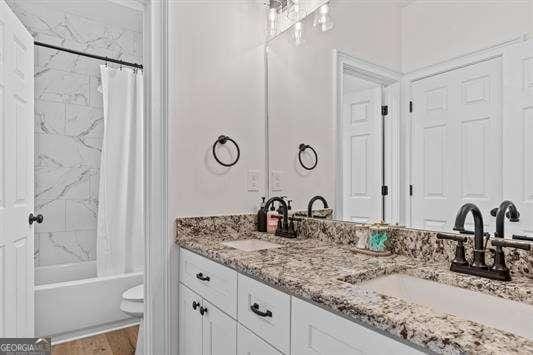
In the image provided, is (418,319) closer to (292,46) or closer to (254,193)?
(254,193)

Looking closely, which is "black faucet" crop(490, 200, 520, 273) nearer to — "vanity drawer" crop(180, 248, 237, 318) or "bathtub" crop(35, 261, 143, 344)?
"vanity drawer" crop(180, 248, 237, 318)

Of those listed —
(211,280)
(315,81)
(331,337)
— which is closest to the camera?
(331,337)

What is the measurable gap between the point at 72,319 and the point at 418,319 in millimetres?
2571

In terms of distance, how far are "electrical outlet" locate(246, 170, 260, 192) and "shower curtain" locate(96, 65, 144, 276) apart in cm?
157

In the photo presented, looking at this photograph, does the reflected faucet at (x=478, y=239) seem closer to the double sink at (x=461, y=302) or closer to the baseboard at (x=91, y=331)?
the double sink at (x=461, y=302)

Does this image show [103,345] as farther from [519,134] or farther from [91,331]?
[519,134]

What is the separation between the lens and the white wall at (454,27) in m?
1.03

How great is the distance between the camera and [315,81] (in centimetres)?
182

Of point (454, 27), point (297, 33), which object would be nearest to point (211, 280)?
point (454, 27)

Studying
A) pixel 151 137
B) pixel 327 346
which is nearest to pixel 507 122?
pixel 327 346

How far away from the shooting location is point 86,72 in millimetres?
3279

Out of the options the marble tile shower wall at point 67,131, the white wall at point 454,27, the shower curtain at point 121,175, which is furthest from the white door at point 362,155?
the marble tile shower wall at point 67,131

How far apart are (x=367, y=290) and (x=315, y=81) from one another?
1.25m

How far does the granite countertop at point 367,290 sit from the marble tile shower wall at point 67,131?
7.12 ft
